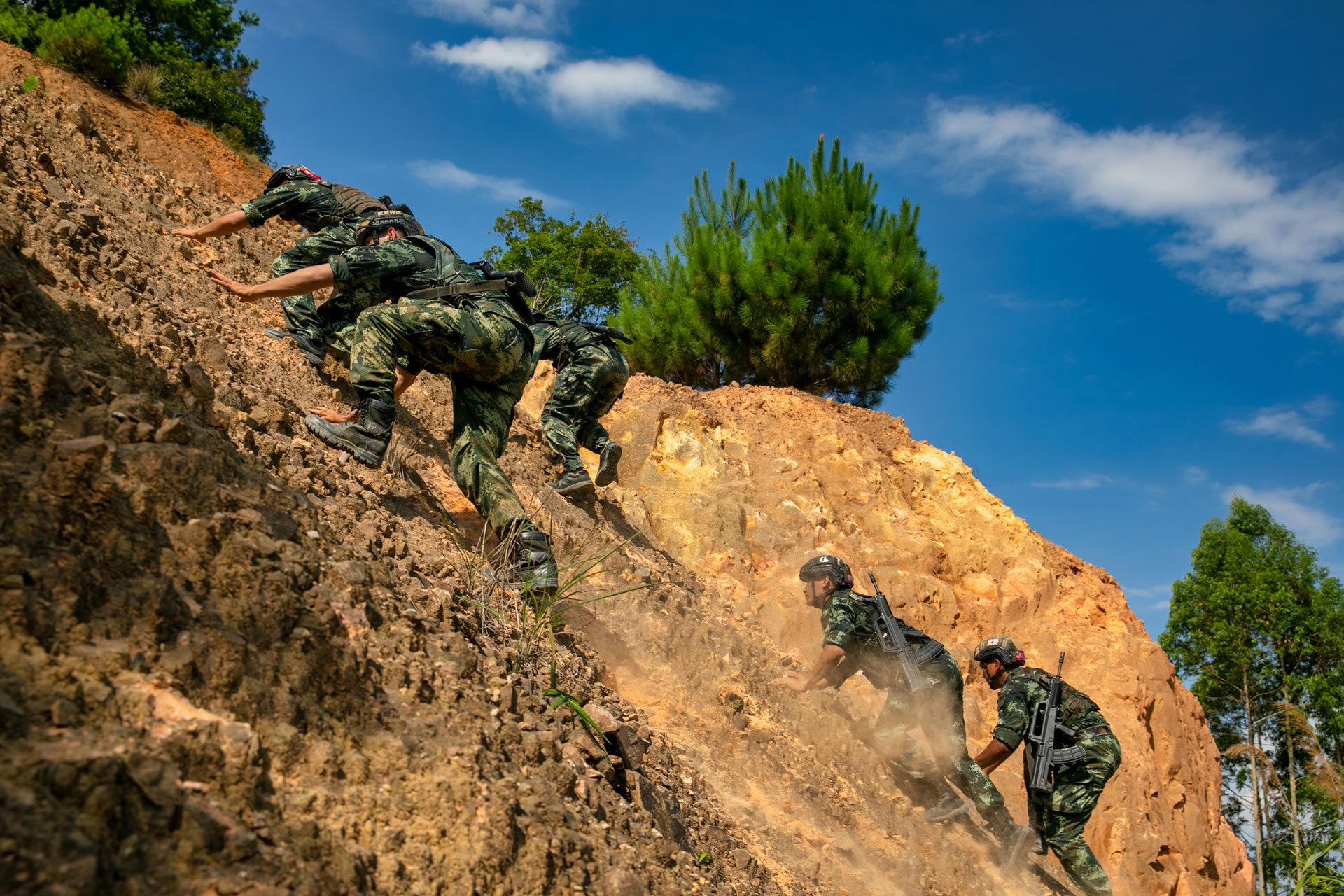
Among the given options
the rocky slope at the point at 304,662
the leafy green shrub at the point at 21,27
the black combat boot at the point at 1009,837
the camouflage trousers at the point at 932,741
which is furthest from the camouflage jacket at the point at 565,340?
the leafy green shrub at the point at 21,27

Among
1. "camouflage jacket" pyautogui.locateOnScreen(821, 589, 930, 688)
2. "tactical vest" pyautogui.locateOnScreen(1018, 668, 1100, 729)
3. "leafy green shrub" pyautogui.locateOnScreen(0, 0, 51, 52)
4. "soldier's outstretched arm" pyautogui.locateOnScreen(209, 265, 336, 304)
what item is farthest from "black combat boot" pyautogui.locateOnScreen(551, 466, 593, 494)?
"leafy green shrub" pyautogui.locateOnScreen(0, 0, 51, 52)

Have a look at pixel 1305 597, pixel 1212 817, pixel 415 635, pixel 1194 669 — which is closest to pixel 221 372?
pixel 415 635

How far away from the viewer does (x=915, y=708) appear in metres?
6.07

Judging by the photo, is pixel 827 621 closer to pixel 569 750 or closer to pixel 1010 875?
pixel 1010 875

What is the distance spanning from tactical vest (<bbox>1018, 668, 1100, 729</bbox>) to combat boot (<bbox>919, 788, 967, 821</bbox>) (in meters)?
1.15

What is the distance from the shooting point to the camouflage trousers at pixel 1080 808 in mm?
6156

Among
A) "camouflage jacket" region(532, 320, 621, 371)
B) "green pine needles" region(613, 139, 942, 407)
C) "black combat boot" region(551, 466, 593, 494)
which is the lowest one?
"black combat boot" region(551, 466, 593, 494)

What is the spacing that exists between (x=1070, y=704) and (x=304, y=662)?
5.83 metres

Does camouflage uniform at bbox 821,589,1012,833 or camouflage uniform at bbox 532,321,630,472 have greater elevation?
camouflage uniform at bbox 532,321,630,472

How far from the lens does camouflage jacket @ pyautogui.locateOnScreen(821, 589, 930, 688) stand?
19.9 feet

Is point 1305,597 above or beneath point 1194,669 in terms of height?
above

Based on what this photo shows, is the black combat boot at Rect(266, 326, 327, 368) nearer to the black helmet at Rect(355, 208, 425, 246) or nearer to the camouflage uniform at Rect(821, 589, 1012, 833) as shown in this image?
the black helmet at Rect(355, 208, 425, 246)

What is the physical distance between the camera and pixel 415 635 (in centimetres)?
288

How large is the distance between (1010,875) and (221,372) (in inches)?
223
